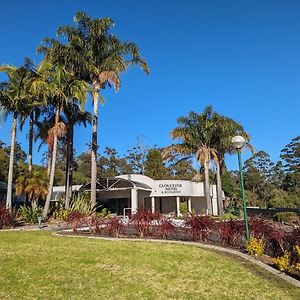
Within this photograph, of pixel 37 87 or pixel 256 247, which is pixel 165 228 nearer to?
pixel 256 247

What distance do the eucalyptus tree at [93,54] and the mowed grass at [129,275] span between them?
15.7 meters

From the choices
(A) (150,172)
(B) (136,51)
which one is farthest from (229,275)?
(A) (150,172)

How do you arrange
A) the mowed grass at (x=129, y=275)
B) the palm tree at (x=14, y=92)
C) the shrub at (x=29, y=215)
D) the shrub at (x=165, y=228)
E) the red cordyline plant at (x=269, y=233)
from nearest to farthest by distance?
the mowed grass at (x=129, y=275)
the red cordyline plant at (x=269, y=233)
the shrub at (x=165, y=228)
the shrub at (x=29, y=215)
the palm tree at (x=14, y=92)

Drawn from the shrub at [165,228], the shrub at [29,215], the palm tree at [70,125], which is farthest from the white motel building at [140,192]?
the shrub at [165,228]

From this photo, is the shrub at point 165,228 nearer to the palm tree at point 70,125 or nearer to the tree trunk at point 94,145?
the tree trunk at point 94,145

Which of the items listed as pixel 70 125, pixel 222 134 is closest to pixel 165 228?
pixel 70 125

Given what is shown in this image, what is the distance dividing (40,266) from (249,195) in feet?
203

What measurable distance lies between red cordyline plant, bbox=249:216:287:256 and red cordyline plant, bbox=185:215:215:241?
1472 millimetres

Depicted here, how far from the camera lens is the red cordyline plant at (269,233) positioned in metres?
8.98

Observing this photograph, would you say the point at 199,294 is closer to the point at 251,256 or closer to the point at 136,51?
the point at 251,256

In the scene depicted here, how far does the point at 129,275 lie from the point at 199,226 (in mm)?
5354

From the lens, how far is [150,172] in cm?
4191

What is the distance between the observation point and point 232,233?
11148 mm

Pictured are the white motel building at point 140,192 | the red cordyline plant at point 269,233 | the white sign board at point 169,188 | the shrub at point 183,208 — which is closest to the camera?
the red cordyline plant at point 269,233
